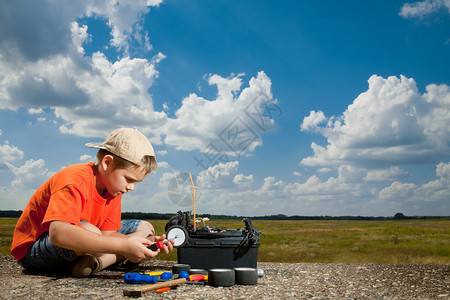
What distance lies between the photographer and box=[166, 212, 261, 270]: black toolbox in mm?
4977

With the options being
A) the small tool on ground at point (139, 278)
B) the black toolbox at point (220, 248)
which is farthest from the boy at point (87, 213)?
the black toolbox at point (220, 248)

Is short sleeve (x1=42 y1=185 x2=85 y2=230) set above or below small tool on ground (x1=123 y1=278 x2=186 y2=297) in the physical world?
above

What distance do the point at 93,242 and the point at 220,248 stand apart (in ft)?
6.91

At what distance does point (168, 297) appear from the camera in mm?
3693

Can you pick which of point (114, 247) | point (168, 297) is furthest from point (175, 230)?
point (114, 247)

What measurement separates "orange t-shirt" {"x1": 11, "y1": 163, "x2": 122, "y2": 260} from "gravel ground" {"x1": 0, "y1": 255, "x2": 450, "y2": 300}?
2.05 ft

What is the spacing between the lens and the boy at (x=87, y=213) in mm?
3359

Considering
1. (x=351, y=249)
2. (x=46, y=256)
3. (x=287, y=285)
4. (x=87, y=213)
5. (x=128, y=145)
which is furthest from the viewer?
(x=351, y=249)

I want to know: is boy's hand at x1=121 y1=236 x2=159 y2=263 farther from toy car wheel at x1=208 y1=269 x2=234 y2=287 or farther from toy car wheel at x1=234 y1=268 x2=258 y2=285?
toy car wheel at x1=234 y1=268 x2=258 y2=285

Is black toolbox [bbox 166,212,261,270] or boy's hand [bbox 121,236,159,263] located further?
black toolbox [bbox 166,212,261,270]

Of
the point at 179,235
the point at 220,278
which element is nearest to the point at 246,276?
the point at 220,278

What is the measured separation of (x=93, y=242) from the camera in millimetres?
3336

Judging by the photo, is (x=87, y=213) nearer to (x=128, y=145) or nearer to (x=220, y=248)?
(x=128, y=145)

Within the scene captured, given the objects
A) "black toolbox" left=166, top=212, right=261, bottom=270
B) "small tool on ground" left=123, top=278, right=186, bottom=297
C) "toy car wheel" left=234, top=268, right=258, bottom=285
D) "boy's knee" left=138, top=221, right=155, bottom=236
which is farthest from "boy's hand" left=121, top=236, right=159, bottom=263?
"boy's knee" left=138, top=221, right=155, bottom=236
